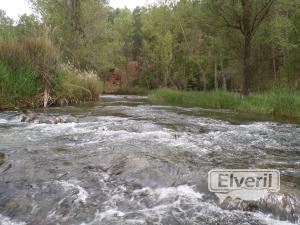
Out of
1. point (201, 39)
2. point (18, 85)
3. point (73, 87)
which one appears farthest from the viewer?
point (201, 39)

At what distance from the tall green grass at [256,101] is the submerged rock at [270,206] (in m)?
8.33

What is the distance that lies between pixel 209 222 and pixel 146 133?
432cm

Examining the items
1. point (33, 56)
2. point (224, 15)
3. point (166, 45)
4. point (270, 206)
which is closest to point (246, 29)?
point (224, 15)

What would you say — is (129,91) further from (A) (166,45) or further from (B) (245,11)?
(B) (245,11)

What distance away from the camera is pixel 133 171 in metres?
5.26

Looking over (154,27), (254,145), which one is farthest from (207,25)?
(154,27)

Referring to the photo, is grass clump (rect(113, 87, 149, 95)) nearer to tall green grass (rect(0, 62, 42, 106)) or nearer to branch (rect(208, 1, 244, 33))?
branch (rect(208, 1, 244, 33))

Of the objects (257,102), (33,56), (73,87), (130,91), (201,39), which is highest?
(201,39)

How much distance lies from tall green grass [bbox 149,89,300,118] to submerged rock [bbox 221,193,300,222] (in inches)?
328

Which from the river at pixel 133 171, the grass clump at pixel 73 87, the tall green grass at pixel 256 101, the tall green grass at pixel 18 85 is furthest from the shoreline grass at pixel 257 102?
the tall green grass at pixel 18 85

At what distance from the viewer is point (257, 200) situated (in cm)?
404

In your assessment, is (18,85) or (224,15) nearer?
(18,85)

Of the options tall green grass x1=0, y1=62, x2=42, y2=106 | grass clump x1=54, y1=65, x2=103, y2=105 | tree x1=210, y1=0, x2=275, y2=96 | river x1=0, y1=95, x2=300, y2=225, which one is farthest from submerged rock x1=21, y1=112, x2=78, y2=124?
tree x1=210, y1=0, x2=275, y2=96

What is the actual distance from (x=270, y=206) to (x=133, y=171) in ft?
6.25
